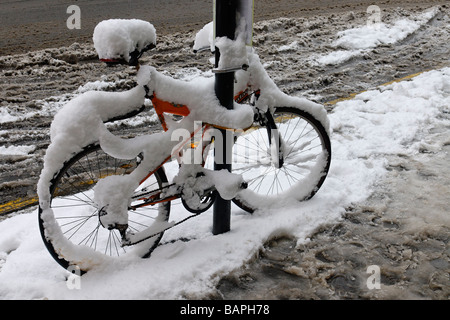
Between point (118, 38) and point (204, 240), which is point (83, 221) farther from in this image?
point (118, 38)

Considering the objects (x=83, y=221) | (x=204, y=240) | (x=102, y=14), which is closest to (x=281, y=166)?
(x=204, y=240)

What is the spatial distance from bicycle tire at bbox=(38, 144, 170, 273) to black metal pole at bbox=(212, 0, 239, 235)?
1.24 ft

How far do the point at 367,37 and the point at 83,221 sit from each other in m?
6.84

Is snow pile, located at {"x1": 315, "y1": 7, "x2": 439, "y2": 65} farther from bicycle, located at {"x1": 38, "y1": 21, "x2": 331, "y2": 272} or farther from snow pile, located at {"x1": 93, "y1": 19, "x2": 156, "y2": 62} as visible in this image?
snow pile, located at {"x1": 93, "y1": 19, "x2": 156, "y2": 62}

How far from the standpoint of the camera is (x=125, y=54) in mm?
2525

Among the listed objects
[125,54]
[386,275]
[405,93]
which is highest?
[125,54]

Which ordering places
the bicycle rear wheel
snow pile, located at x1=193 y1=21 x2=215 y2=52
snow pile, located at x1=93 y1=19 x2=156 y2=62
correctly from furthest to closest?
1. the bicycle rear wheel
2. snow pile, located at x1=193 y1=21 x2=215 y2=52
3. snow pile, located at x1=93 y1=19 x2=156 y2=62

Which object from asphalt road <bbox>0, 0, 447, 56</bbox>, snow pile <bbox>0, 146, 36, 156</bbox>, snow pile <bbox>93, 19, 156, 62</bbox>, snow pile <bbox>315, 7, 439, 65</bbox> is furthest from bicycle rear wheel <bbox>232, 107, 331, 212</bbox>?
asphalt road <bbox>0, 0, 447, 56</bbox>

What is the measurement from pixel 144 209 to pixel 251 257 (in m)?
0.96

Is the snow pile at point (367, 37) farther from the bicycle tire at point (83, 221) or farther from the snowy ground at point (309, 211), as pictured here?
the bicycle tire at point (83, 221)

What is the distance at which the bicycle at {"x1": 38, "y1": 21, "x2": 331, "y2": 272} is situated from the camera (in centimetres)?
261

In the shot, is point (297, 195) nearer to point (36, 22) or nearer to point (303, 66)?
point (303, 66)

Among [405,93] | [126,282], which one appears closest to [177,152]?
[126,282]

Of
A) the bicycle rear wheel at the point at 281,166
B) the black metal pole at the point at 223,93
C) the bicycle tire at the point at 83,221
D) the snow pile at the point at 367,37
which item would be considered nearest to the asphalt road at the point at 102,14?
the snow pile at the point at 367,37
